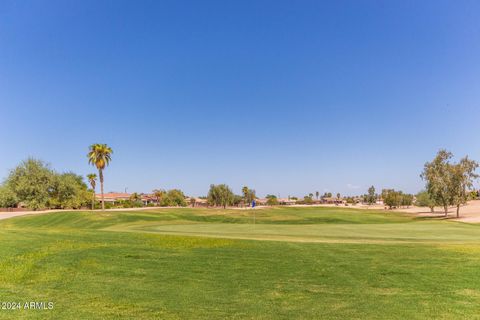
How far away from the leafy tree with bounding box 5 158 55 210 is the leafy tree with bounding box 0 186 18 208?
478 millimetres

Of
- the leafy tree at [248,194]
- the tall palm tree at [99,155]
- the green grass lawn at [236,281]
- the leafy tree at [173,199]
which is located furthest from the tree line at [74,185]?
the leafy tree at [248,194]

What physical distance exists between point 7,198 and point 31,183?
7655 mm

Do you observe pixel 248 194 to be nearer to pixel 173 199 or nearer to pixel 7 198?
pixel 173 199

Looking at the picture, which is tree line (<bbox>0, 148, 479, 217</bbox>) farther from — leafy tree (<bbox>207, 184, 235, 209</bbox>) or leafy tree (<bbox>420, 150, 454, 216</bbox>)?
leafy tree (<bbox>207, 184, 235, 209</bbox>)

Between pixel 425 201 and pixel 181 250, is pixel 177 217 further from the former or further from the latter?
pixel 425 201

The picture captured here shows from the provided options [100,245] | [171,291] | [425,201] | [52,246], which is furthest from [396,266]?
[425,201]

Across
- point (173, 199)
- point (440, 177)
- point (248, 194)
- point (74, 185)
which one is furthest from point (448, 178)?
point (248, 194)

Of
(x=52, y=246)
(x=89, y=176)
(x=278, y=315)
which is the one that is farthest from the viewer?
(x=89, y=176)

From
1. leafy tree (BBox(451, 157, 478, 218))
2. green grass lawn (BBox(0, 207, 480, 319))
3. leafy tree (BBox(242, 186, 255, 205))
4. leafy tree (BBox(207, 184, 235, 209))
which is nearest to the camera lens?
green grass lawn (BBox(0, 207, 480, 319))

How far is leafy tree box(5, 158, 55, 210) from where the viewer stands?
Answer: 79688 millimetres

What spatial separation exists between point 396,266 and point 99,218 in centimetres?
4291

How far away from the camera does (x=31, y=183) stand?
80438 millimetres

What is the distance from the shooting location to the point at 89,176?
368ft

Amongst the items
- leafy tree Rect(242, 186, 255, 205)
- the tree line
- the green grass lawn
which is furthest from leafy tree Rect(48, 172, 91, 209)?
leafy tree Rect(242, 186, 255, 205)
